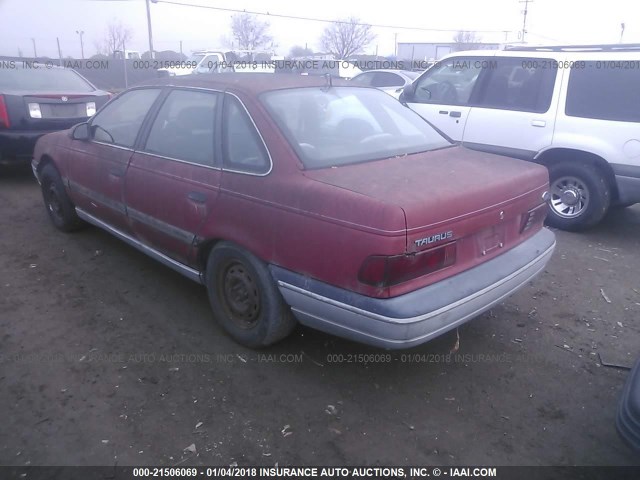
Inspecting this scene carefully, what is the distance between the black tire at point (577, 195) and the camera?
534 centimetres

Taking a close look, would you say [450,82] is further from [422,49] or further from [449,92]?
[422,49]

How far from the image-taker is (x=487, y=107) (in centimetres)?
605

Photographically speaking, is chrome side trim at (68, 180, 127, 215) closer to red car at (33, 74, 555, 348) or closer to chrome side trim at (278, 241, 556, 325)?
red car at (33, 74, 555, 348)

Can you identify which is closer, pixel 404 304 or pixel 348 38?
pixel 404 304

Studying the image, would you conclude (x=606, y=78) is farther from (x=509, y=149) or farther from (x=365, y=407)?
(x=365, y=407)

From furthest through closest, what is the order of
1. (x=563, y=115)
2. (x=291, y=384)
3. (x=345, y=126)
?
(x=563, y=115) → (x=345, y=126) → (x=291, y=384)

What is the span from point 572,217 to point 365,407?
3.88 metres

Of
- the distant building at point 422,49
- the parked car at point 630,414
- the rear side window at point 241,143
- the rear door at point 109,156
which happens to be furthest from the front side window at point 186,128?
the distant building at point 422,49

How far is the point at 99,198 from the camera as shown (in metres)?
4.34

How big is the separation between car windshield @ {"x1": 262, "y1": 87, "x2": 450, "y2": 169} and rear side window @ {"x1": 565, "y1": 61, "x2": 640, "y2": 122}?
241 centimetres

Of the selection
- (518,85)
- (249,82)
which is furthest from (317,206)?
(518,85)

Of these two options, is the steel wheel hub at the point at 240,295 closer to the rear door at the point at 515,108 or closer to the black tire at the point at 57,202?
the black tire at the point at 57,202

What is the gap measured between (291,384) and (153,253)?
1.61 m

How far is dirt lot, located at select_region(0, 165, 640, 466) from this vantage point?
2.53m
